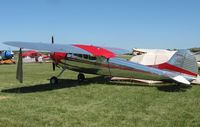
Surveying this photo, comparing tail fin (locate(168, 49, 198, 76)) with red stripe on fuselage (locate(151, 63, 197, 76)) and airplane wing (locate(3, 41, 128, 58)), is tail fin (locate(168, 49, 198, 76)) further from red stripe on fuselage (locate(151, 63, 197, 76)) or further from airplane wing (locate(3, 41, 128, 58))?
Result: airplane wing (locate(3, 41, 128, 58))

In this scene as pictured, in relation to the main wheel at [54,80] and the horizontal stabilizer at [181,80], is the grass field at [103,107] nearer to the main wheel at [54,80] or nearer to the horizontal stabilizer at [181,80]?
the horizontal stabilizer at [181,80]

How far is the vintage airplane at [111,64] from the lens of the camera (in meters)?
12.4

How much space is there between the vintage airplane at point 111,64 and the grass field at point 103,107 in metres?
0.52

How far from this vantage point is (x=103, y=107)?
8.73 metres

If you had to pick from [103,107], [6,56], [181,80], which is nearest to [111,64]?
[181,80]

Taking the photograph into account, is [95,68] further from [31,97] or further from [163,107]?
[163,107]

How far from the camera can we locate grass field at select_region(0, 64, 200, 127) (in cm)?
713

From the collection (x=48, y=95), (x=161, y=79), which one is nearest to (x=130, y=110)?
(x=48, y=95)

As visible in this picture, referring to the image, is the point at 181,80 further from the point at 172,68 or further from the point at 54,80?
the point at 54,80

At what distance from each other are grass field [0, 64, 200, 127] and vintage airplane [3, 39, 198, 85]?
1.72 feet

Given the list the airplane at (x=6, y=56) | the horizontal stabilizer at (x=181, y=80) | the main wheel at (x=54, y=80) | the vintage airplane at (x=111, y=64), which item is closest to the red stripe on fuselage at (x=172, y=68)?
the vintage airplane at (x=111, y=64)

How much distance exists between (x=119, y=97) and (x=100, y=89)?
202cm

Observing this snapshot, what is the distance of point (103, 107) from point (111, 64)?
527 cm

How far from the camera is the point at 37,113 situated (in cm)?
801
